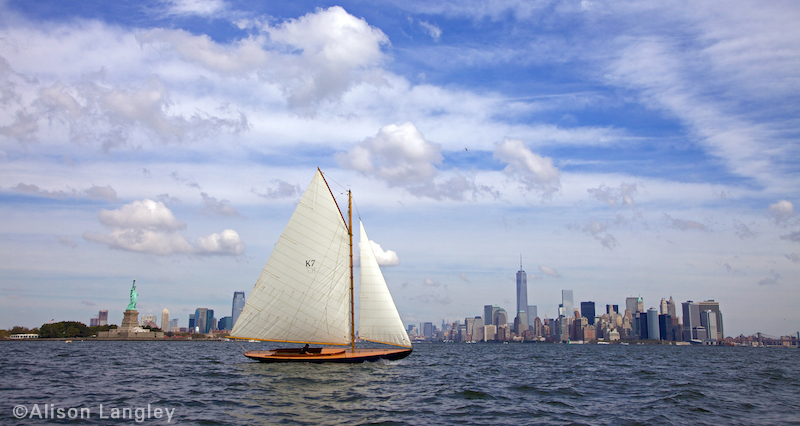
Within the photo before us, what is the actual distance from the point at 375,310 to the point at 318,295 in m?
5.48

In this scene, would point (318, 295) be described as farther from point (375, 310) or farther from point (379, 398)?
point (379, 398)

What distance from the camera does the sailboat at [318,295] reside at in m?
46.2

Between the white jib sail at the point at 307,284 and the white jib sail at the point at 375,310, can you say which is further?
→ the white jib sail at the point at 375,310

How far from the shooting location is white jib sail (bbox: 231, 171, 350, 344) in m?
46.2

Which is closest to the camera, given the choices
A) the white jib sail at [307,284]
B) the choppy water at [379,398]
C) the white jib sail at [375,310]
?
the choppy water at [379,398]

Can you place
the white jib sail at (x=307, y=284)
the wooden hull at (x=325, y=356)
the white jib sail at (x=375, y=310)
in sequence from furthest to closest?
the white jib sail at (x=375, y=310)
the white jib sail at (x=307, y=284)
the wooden hull at (x=325, y=356)

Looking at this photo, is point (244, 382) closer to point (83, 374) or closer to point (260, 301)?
point (260, 301)

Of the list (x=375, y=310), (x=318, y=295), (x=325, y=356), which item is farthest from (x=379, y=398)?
(x=318, y=295)

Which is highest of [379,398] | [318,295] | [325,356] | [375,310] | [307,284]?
[307,284]

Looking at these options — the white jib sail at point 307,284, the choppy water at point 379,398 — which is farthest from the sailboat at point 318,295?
the choppy water at point 379,398

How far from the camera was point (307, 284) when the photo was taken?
154 ft

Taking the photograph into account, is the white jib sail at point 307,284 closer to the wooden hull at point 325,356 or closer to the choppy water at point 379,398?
the wooden hull at point 325,356

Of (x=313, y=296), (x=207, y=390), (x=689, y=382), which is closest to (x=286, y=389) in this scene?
(x=207, y=390)

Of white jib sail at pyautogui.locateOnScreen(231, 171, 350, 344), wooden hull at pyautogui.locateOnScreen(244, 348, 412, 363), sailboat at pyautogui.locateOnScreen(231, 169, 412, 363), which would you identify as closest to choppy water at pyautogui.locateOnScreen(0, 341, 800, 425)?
wooden hull at pyautogui.locateOnScreen(244, 348, 412, 363)
